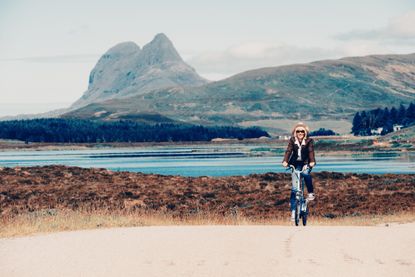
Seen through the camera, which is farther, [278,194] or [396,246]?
[278,194]

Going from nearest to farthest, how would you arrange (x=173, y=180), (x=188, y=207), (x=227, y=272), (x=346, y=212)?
(x=227, y=272) < (x=346, y=212) < (x=188, y=207) < (x=173, y=180)

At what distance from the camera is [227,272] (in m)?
15.0

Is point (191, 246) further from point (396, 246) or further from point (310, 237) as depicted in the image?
point (396, 246)

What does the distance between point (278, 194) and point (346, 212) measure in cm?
1073

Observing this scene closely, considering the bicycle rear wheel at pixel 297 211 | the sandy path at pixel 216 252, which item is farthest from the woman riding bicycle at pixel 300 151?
the sandy path at pixel 216 252

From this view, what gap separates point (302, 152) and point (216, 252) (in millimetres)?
6170

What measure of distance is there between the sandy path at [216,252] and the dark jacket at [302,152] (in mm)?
1950

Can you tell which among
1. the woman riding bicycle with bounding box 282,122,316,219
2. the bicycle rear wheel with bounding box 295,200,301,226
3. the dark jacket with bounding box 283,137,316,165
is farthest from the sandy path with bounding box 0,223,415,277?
the dark jacket with bounding box 283,137,316,165

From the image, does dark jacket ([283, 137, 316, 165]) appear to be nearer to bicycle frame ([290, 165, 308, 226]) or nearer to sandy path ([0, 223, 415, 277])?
bicycle frame ([290, 165, 308, 226])

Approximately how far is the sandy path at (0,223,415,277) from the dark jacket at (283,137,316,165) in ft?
6.40

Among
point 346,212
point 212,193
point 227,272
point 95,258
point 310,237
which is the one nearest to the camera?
point 227,272

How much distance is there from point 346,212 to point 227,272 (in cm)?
2507

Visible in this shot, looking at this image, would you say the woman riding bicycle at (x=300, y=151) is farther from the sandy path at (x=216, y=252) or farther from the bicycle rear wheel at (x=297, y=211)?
the sandy path at (x=216, y=252)

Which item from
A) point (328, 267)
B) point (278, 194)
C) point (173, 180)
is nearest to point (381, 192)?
point (278, 194)
